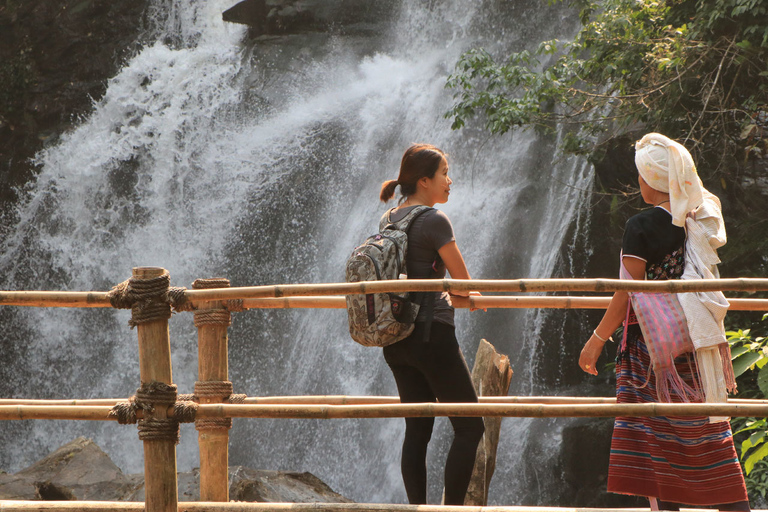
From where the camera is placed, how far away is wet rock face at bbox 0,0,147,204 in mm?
11945

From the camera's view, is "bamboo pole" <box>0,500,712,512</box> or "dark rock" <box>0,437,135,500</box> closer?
"bamboo pole" <box>0,500,712,512</box>

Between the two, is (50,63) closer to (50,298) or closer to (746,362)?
(50,298)

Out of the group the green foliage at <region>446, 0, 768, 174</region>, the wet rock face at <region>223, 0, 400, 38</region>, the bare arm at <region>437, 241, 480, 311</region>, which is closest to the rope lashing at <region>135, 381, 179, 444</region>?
the bare arm at <region>437, 241, 480, 311</region>

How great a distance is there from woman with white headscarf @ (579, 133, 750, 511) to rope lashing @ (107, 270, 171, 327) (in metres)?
1.44

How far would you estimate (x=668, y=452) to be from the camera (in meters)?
2.39

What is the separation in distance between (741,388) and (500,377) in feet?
10.3

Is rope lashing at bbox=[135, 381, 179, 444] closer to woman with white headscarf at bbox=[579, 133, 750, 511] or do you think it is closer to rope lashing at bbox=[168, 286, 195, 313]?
rope lashing at bbox=[168, 286, 195, 313]

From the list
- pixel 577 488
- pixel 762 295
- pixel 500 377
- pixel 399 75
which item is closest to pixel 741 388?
pixel 762 295

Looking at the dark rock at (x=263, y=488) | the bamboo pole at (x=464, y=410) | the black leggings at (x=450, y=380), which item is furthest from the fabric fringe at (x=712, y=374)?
the dark rock at (x=263, y=488)

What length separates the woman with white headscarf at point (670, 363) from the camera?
2342mm

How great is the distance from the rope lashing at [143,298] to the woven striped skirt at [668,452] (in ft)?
4.99

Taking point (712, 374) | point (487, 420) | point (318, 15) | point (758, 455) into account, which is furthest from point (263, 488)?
point (318, 15)

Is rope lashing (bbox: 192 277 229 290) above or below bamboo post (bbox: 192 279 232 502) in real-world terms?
above

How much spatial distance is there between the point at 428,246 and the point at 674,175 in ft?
2.72
